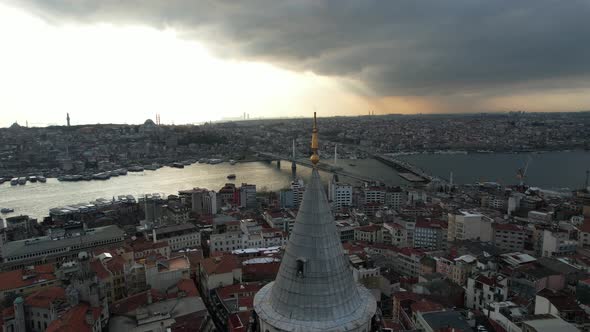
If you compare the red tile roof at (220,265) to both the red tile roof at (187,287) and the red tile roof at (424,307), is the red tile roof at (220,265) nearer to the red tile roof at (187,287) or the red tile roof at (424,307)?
the red tile roof at (187,287)

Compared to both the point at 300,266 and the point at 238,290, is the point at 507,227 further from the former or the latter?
the point at 300,266

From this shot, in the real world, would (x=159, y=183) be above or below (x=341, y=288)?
below

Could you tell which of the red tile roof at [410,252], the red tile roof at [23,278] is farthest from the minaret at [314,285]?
the red tile roof at [410,252]

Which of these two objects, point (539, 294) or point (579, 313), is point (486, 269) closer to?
point (539, 294)

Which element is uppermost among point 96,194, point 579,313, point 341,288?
point 341,288

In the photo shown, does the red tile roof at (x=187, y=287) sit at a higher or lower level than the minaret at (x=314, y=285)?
lower

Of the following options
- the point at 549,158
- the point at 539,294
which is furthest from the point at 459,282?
the point at 549,158

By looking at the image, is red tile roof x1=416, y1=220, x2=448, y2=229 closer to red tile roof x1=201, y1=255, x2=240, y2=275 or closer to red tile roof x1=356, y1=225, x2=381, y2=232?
red tile roof x1=356, y1=225, x2=381, y2=232
